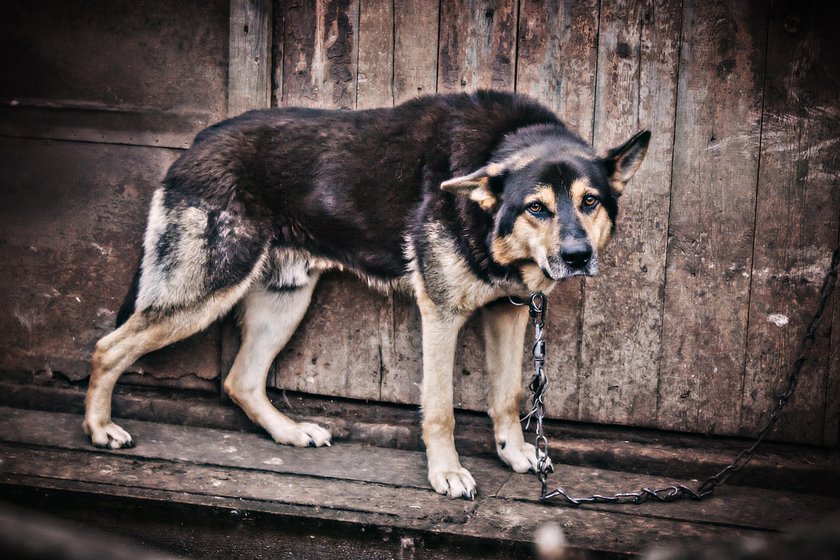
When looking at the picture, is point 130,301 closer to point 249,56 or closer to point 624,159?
point 249,56

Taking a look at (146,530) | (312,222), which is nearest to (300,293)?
(312,222)

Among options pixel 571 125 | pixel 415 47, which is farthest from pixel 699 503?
pixel 415 47

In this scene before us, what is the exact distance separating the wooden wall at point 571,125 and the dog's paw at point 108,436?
23.6 inches

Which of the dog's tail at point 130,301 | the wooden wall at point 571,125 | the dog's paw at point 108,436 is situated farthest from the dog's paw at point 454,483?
the dog's tail at point 130,301

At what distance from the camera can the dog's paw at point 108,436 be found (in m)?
3.90

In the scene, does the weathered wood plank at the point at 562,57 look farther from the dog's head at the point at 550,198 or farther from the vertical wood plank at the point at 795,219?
the vertical wood plank at the point at 795,219

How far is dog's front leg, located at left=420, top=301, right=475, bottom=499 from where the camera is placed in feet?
12.1

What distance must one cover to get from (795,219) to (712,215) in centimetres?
39

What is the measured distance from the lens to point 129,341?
3.95 meters

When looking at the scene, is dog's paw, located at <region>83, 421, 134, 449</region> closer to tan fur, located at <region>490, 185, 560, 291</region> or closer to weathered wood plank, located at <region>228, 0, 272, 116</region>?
weathered wood plank, located at <region>228, 0, 272, 116</region>

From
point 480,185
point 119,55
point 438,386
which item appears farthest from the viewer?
point 119,55

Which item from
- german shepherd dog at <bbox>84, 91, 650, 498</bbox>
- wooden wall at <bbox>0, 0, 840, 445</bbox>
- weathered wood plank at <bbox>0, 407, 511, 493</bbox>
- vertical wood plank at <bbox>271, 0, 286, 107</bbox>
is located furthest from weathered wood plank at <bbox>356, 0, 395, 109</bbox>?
weathered wood plank at <bbox>0, 407, 511, 493</bbox>

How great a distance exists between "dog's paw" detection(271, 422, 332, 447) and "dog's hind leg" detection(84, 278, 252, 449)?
73cm

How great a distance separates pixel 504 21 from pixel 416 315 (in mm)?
1611
